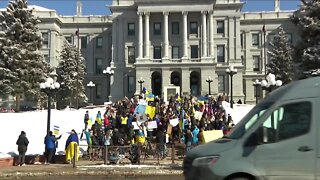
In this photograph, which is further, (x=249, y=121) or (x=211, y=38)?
(x=211, y=38)

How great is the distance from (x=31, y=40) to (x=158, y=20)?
36747 millimetres

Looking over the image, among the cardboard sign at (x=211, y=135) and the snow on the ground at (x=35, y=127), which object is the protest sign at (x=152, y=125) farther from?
the cardboard sign at (x=211, y=135)

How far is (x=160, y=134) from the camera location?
24.0 metres

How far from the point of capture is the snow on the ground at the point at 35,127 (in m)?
27.9

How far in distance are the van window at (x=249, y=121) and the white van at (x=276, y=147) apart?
3 centimetres

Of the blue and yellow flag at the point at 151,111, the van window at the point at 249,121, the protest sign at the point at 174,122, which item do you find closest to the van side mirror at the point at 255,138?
the van window at the point at 249,121

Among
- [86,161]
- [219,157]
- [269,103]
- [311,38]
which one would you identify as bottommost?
[86,161]

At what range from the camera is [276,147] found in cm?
902

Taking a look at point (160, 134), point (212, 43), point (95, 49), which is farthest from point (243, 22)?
point (160, 134)

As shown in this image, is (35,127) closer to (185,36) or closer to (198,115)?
(198,115)

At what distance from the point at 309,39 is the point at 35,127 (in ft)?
72.4

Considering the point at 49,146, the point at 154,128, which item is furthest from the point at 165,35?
the point at 49,146

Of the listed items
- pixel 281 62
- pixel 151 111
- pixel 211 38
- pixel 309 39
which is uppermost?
pixel 211 38

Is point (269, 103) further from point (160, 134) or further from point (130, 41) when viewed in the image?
point (130, 41)
